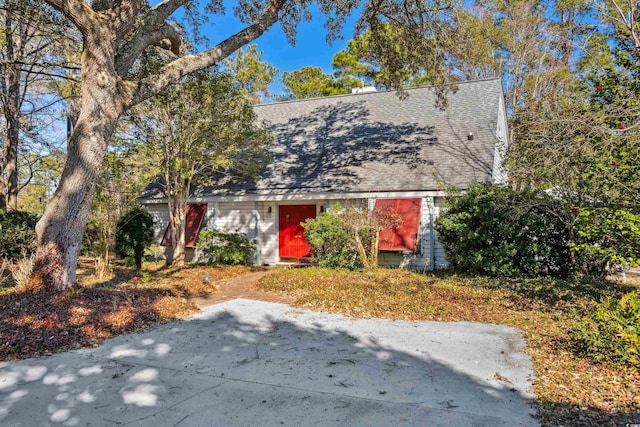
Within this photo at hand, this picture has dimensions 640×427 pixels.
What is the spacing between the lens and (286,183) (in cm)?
1263

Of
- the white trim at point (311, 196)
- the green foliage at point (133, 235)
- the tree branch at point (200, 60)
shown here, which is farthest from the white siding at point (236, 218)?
the tree branch at point (200, 60)

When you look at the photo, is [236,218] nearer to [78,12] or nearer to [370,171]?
[370,171]

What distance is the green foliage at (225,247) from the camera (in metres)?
12.1

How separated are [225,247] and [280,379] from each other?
29.2 feet

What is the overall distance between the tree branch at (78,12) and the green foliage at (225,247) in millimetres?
7359

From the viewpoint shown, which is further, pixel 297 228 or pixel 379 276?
pixel 297 228

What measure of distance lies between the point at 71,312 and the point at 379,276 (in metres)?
6.10

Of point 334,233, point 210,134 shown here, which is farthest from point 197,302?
point 210,134

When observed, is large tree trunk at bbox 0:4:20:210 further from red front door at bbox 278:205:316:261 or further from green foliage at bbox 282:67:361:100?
green foliage at bbox 282:67:361:100

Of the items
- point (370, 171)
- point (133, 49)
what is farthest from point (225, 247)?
point (133, 49)

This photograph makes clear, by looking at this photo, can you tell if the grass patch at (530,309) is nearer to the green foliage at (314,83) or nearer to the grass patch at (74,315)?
the grass patch at (74,315)

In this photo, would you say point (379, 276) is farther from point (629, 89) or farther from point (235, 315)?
point (629, 89)

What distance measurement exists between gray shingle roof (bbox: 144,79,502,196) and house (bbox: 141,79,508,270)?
0.12 feet

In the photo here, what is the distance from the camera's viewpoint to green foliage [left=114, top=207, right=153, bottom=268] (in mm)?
11662
